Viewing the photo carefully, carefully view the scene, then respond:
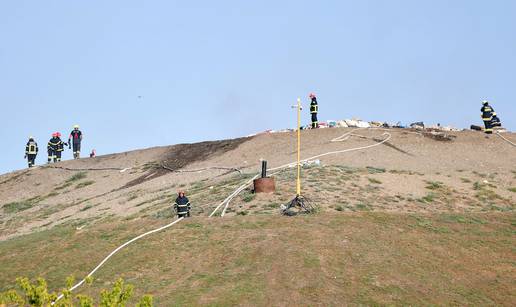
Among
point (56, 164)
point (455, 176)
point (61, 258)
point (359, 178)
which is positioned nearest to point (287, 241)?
point (61, 258)

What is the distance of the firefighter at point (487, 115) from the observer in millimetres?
39375

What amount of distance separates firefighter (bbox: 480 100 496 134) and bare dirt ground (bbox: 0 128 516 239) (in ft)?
1.69

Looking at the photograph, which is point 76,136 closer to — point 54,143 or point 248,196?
point 54,143

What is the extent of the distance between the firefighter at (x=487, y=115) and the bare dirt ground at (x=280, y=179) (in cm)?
52

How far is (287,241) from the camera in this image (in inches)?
822

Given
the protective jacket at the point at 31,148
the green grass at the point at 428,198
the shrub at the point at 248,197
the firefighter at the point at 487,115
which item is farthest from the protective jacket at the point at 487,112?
the protective jacket at the point at 31,148

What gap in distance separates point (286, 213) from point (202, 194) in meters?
6.48

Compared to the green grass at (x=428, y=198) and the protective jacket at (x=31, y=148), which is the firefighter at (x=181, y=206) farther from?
the protective jacket at (x=31, y=148)

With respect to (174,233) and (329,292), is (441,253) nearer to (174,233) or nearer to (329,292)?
(329,292)

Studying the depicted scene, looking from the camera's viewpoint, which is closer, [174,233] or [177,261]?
[177,261]

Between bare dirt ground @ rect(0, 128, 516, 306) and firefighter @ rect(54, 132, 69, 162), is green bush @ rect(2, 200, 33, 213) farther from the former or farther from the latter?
firefighter @ rect(54, 132, 69, 162)

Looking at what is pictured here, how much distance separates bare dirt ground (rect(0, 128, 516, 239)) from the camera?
27484mm

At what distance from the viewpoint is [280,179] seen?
29781 mm

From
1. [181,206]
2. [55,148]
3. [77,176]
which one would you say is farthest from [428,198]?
[55,148]
